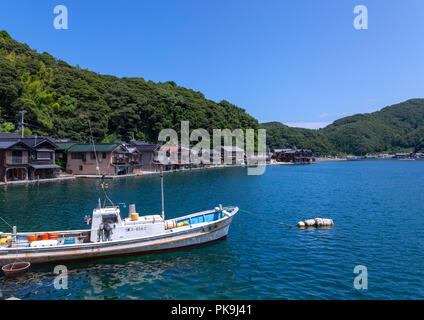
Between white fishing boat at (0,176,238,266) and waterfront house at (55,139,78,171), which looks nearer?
white fishing boat at (0,176,238,266)

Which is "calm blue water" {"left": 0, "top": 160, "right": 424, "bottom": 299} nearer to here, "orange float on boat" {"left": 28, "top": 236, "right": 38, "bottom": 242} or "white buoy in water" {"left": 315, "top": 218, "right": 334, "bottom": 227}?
"white buoy in water" {"left": 315, "top": 218, "right": 334, "bottom": 227}

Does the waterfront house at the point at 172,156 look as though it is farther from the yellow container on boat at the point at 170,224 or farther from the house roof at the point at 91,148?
the yellow container on boat at the point at 170,224

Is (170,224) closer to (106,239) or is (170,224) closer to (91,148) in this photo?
(106,239)

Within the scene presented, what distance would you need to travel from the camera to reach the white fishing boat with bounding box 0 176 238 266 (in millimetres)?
16906

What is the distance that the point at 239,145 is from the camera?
5733 inches

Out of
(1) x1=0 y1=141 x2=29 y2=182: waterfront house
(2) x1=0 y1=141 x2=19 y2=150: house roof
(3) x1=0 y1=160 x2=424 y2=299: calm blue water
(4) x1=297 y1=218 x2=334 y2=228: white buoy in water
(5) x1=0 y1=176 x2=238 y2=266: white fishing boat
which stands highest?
(2) x1=0 y1=141 x2=19 y2=150: house roof

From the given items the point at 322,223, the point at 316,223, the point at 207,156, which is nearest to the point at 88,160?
the point at 207,156

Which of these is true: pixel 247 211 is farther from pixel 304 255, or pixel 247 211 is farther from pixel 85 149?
pixel 85 149

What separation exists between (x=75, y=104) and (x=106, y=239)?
280 ft

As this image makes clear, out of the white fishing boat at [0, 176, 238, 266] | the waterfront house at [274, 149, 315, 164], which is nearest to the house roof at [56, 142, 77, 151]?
the white fishing boat at [0, 176, 238, 266]

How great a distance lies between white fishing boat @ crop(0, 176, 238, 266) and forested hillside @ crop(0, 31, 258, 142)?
2319 inches

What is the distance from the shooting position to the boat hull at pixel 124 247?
1683cm

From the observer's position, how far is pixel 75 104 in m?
90.2
